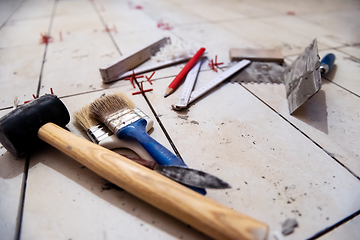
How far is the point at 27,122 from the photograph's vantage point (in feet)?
2.39

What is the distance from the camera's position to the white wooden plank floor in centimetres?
62

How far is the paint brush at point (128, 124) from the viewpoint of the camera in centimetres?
68

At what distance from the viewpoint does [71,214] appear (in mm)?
632

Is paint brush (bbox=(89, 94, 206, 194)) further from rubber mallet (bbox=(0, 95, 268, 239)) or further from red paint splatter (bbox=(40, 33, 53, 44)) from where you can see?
red paint splatter (bbox=(40, 33, 53, 44))

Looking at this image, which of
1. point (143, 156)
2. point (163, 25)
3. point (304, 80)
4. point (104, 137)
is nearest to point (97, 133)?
point (104, 137)

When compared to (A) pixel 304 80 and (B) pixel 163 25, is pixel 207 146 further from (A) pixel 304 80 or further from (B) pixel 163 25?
(B) pixel 163 25

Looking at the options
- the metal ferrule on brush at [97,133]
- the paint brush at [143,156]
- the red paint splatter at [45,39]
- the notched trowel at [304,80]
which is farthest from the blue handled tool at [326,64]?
the red paint splatter at [45,39]

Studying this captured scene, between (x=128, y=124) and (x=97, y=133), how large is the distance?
0.12m

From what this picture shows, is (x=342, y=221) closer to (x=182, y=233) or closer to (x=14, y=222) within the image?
(x=182, y=233)

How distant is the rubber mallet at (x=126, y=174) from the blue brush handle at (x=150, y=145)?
86mm

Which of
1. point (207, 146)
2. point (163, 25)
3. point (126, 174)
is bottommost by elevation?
point (207, 146)

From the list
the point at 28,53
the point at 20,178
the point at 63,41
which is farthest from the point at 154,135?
the point at 63,41

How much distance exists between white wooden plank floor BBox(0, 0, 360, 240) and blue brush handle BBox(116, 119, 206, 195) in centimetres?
12

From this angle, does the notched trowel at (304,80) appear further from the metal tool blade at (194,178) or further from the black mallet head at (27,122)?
the black mallet head at (27,122)
